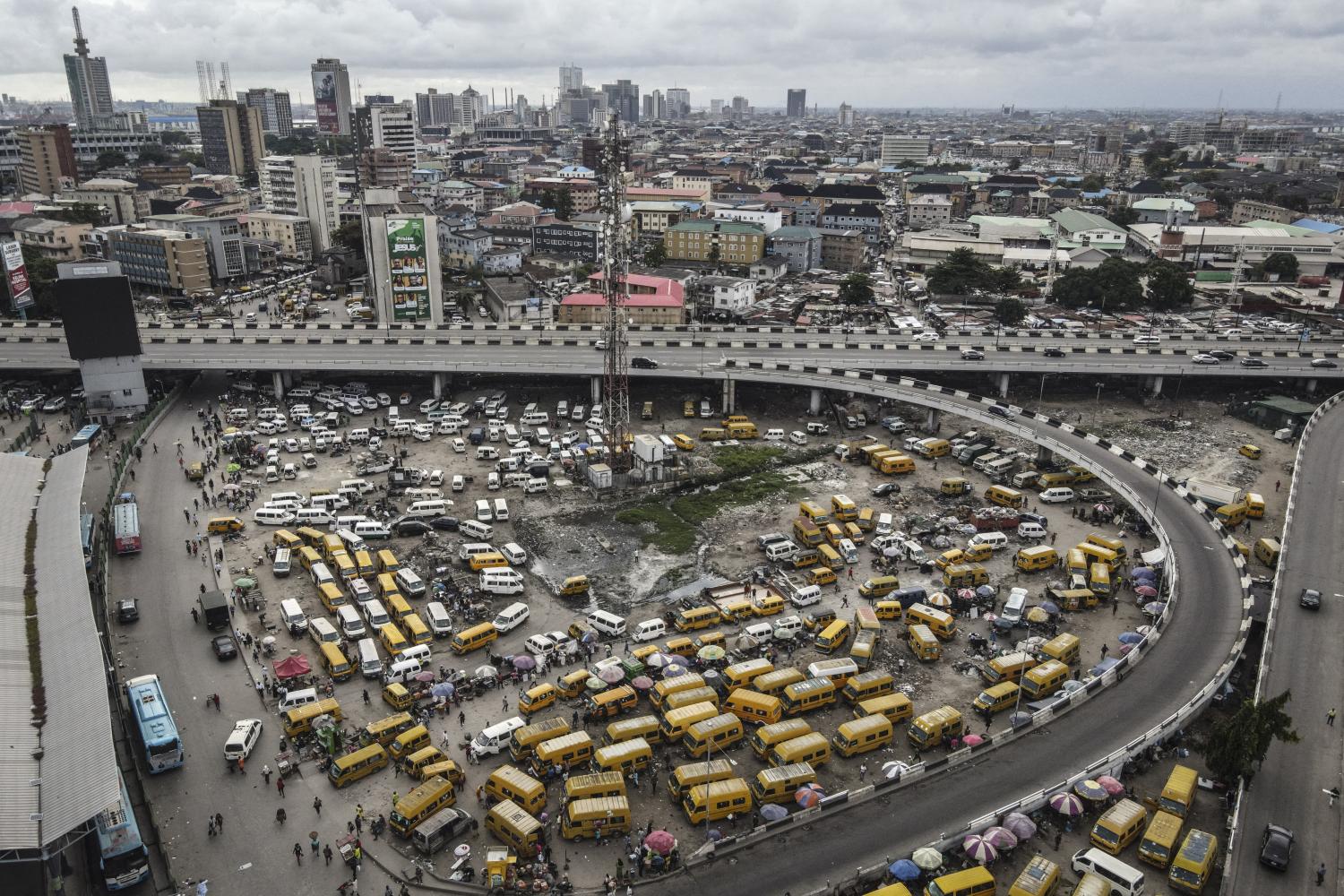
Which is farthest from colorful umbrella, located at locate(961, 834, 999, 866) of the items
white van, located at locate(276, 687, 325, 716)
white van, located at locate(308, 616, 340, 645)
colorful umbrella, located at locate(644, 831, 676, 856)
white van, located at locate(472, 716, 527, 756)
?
white van, located at locate(308, 616, 340, 645)

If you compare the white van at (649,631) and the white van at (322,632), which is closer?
the white van at (322,632)

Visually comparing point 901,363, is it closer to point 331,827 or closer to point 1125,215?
point 331,827

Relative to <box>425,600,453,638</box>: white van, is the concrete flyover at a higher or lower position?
higher

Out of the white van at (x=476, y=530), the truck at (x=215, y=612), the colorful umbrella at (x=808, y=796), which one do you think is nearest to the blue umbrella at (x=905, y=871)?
the colorful umbrella at (x=808, y=796)

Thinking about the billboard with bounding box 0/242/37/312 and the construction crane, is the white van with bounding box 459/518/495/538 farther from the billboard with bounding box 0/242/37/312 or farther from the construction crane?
the billboard with bounding box 0/242/37/312

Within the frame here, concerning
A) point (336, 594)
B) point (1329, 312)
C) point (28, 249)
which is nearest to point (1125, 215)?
point (1329, 312)

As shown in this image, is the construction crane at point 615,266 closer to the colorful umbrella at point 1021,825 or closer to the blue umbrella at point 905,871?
the colorful umbrella at point 1021,825
